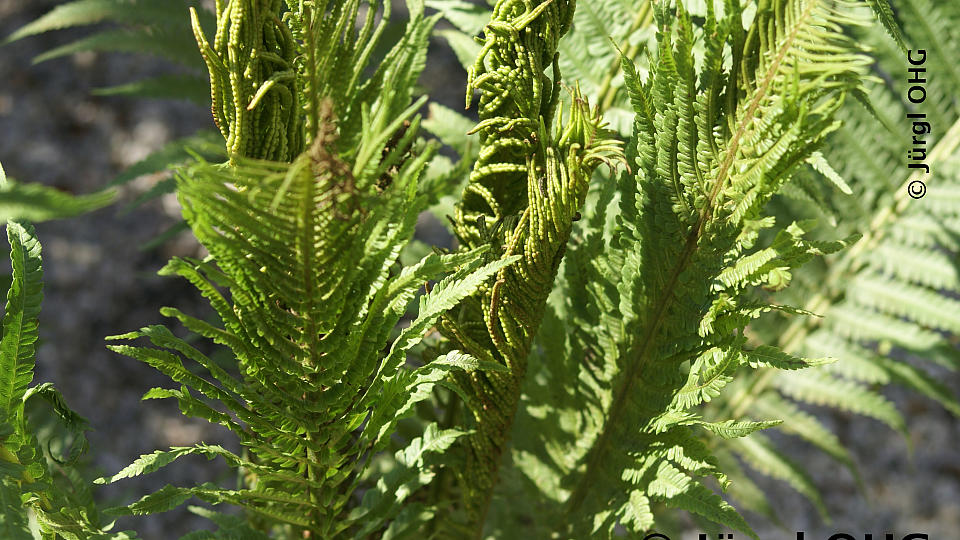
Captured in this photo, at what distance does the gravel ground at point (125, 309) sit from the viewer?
1917 mm

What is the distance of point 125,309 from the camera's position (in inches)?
79.0

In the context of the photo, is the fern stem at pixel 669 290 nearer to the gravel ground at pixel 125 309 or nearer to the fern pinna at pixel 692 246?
the fern pinna at pixel 692 246

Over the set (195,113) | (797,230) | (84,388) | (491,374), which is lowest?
(84,388)

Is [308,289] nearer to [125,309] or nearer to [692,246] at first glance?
[692,246]

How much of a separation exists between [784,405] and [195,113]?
6.27 ft

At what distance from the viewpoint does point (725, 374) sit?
0.43 metres

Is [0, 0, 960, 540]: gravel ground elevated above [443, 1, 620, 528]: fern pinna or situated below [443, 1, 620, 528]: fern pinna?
below

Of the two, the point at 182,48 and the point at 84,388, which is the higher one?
the point at 182,48

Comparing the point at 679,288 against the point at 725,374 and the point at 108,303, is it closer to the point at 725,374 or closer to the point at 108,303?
the point at 725,374

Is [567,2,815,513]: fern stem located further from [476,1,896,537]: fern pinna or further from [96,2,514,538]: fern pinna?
[96,2,514,538]: fern pinna

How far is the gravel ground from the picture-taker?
6.29ft

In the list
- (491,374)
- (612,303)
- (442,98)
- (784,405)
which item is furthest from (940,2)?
(442,98)

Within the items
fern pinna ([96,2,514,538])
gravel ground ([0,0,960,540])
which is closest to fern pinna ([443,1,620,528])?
fern pinna ([96,2,514,538])

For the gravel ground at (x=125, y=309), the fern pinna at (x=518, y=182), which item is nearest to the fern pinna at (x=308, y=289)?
the fern pinna at (x=518, y=182)
